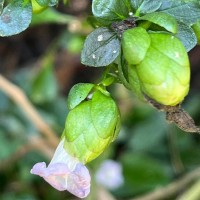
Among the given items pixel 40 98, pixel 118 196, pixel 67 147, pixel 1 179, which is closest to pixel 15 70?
pixel 40 98

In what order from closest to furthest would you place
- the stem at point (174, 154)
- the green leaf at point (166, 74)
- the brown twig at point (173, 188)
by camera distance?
the green leaf at point (166, 74), the brown twig at point (173, 188), the stem at point (174, 154)

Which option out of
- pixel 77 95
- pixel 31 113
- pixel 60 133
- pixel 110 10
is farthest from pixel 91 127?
pixel 60 133

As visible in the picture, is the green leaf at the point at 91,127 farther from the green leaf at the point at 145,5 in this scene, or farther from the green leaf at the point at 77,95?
the green leaf at the point at 145,5

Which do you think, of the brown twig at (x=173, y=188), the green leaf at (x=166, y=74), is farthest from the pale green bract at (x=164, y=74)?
the brown twig at (x=173, y=188)

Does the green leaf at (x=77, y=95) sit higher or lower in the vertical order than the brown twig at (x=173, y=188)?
higher

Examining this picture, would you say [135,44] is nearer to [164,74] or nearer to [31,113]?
[164,74]

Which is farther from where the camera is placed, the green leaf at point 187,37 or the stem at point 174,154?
the stem at point 174,154
